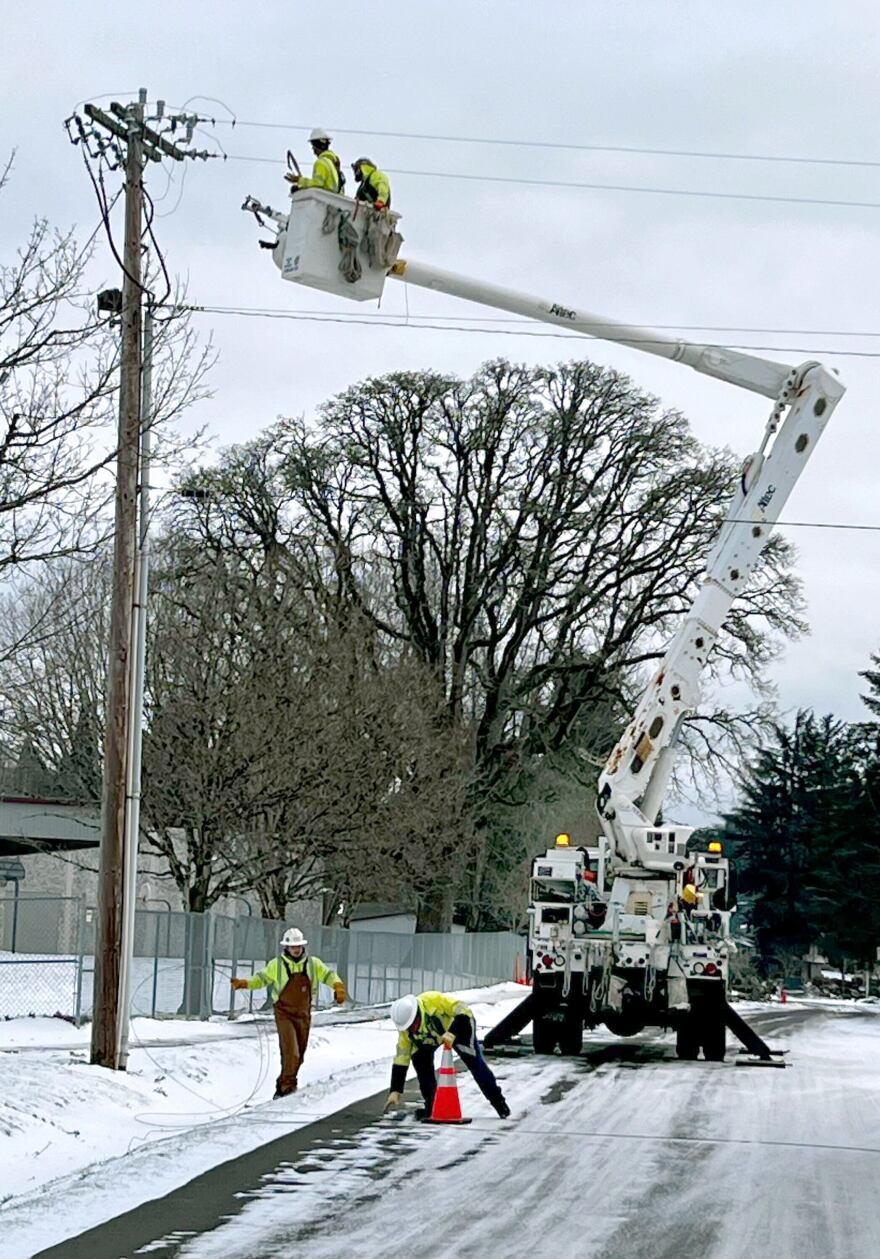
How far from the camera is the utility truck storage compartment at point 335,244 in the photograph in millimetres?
15719

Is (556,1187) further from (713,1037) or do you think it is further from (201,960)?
(201,960)

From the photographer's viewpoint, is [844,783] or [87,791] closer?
[87,791]

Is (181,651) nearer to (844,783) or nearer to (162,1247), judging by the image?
(162,1247)

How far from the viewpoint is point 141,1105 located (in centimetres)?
1714

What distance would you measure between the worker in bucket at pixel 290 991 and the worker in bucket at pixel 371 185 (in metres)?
7.07

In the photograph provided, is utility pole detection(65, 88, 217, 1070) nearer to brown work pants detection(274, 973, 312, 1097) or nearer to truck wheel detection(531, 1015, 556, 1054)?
brown work pants detection(274, 973, 312, 1097)

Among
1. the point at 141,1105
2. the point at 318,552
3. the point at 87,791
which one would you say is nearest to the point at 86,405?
the point at 141,1105

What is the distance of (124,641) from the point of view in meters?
18.6

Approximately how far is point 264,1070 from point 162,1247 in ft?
37.5

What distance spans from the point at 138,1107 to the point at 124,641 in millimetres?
4527

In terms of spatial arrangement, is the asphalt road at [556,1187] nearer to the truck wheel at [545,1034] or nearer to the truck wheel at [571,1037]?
the truck wheel at [571,1037]

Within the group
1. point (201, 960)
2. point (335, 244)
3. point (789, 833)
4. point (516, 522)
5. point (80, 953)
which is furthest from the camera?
point (789, 833)

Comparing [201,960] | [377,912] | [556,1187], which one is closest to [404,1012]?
[556,1187]

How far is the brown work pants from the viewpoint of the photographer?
18.2 m
